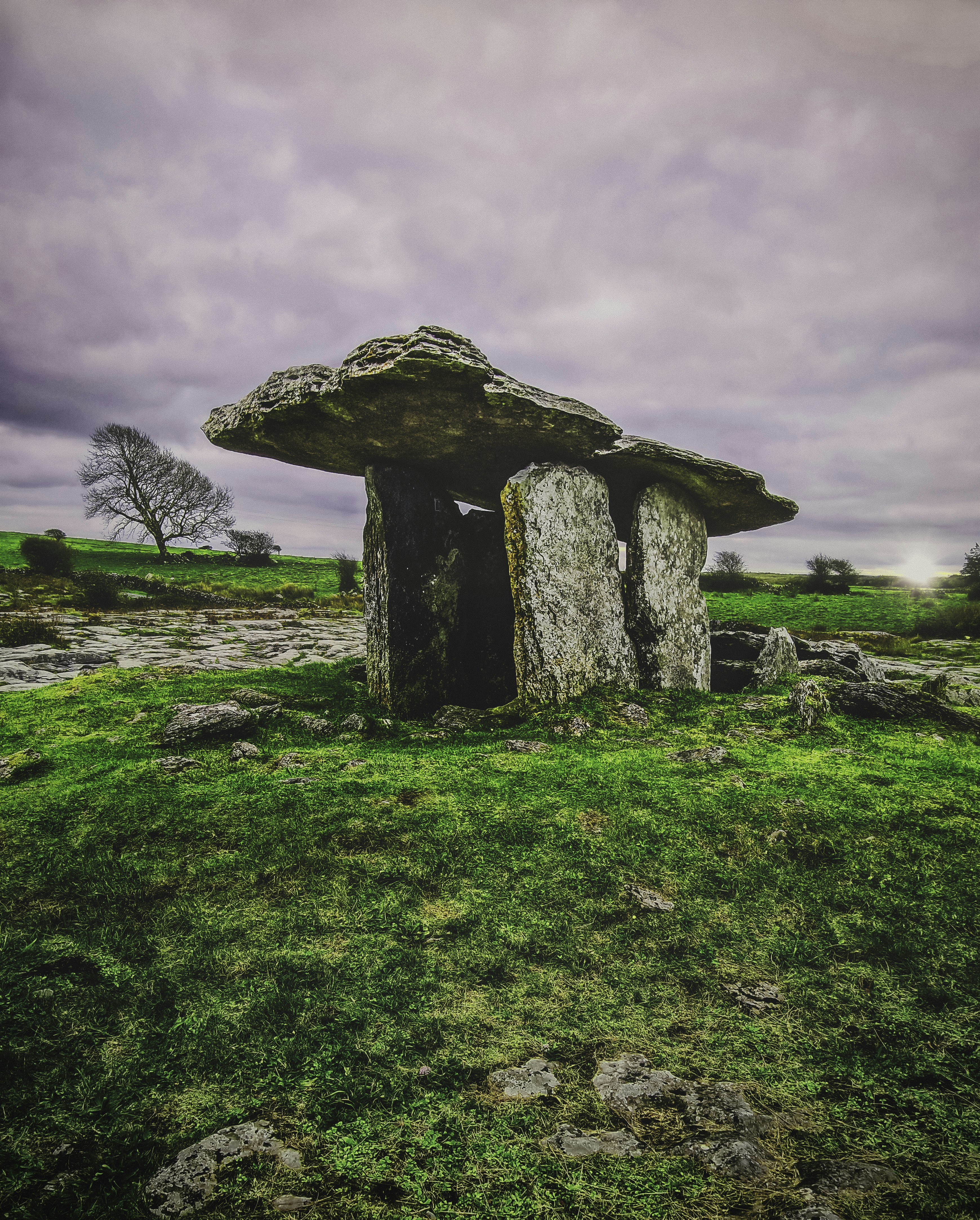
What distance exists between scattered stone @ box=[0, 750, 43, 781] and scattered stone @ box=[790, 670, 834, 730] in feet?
23.7

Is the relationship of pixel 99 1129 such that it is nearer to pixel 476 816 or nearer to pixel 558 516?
pixel 476 816

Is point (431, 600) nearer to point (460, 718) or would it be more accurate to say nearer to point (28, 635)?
point (460, 718)

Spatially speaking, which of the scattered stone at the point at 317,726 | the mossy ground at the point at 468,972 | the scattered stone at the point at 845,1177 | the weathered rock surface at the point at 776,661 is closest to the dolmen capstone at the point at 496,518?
the weathered rock surface at the point at 776,661

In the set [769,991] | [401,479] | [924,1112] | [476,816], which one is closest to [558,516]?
[401,479]

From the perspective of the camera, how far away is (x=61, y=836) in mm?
3455

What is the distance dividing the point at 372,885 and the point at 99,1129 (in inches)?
60.5

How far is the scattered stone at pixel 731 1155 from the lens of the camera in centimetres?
152

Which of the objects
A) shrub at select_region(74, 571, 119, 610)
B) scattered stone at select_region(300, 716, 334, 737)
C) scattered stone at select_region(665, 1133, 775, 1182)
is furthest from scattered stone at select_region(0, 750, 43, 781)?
shrub at select_region(74, 571, 119, 610)

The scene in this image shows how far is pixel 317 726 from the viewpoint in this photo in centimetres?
588

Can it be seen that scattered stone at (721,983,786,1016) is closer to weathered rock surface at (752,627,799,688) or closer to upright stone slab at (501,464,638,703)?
upright stone slab at (501,464,638,703)

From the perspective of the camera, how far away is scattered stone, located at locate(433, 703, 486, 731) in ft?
20.3

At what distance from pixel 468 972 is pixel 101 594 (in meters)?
19.0

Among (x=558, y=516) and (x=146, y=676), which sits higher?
(x=558, y=516)

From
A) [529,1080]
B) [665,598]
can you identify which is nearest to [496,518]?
[665,598]
